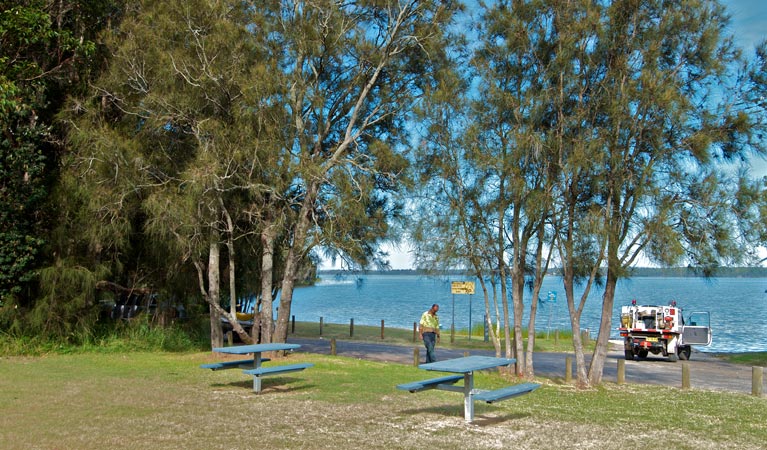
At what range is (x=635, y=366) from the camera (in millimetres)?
23875

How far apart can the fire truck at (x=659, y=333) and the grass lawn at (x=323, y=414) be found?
11.3m

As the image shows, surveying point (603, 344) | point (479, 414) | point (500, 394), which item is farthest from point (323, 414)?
point (603, 344)

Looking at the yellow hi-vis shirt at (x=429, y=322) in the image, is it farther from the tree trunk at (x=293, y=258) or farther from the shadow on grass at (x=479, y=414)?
the shadow on grass at (x=479, y=414)

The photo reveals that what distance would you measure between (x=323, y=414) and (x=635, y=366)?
16.7 m

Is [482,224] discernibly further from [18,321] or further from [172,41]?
[18,321]

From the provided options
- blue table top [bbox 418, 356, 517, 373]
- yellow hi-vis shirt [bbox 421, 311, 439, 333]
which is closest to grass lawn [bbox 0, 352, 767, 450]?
blue table top [bbox 418, 356, 517, 373]

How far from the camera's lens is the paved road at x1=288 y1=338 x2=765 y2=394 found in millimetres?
19031

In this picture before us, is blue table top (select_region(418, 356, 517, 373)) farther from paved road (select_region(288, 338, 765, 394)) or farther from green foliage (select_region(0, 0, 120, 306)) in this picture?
green foliage (select_region(0, 0, 120, 306))

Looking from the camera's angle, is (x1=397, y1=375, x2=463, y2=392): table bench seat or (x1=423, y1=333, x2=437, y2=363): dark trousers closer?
(x1=397, y1=375, x2=463, y2=392): table bench seat

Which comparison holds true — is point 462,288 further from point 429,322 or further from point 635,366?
point 429,322

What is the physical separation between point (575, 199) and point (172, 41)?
35.3 feet

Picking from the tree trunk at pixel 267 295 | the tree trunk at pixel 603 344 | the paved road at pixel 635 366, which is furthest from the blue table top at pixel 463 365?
the tree trunk at pixel 267 295

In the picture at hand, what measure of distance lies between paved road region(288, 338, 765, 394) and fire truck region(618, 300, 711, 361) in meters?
0.49

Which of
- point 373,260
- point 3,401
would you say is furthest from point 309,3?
point 3,401
